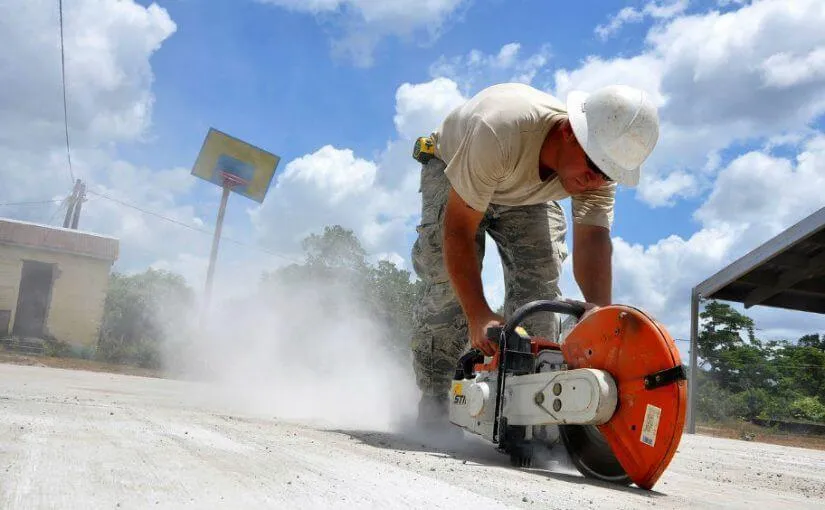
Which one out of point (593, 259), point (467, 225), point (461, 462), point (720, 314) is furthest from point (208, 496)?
point (720, 314)

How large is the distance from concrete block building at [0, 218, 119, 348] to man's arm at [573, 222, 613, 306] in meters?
19.8

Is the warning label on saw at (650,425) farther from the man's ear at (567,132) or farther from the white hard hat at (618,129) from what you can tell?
the man's ear at (567,132)

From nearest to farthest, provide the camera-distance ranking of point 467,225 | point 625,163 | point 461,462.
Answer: point 461,462
point 625,163
point 467,225

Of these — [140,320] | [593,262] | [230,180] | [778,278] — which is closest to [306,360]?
[778,278]

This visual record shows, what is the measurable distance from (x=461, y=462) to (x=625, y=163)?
1.34 meters

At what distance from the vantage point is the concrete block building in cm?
1928

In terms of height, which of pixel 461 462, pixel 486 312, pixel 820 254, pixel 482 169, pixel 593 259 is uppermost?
pixel 820 254

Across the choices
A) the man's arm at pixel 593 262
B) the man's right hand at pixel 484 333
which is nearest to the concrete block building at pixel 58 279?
the man's arm at pixel 593 262

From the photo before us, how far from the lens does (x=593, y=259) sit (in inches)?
129

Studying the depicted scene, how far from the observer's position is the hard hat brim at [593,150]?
105 inches

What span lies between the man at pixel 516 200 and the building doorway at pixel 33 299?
19336mm

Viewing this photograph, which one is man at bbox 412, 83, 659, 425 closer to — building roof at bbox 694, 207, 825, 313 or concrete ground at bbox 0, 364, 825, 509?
concrete ground at bbox 0, 364, 825, 509

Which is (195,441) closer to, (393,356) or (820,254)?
(393,356)

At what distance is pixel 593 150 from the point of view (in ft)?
8.77
